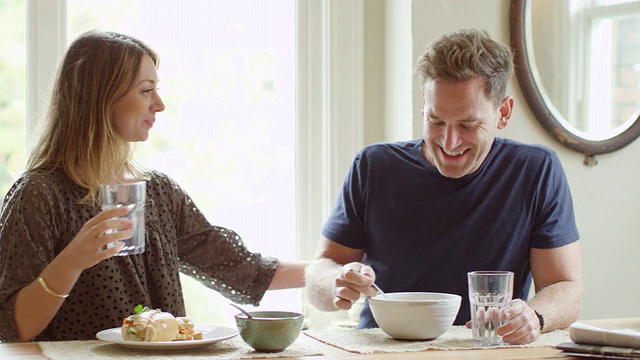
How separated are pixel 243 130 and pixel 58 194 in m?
1.04

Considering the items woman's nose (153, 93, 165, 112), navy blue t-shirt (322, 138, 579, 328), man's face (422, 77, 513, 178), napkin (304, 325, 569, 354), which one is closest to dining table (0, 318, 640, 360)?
napkin (304, 325, 569, 354)

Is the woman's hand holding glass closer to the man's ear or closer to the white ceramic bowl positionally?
the white ceramic bowl

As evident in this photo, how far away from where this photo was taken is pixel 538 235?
2.29 m

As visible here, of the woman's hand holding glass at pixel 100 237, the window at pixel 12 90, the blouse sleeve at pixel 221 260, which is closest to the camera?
the woman's hand holding glass at pixel 100 237

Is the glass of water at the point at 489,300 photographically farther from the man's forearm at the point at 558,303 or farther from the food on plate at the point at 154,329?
the food on plate at the point at 154,329

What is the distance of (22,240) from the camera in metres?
2.04

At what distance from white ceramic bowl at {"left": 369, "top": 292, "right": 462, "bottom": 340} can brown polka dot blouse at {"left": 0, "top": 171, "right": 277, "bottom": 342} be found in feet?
2.15

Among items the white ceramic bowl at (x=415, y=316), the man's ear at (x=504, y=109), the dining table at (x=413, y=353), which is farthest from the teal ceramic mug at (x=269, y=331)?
the man's ear at (x=504, y=109)

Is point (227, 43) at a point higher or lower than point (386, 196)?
higher

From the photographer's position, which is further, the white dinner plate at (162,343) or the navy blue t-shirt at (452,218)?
the navy blue t-shirt at (452,218)

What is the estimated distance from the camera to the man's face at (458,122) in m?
2.19

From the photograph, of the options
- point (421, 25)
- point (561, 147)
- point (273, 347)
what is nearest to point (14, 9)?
point (421, 25)

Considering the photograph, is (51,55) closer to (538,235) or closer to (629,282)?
(538,235)

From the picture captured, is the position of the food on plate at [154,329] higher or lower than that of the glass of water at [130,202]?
lower
